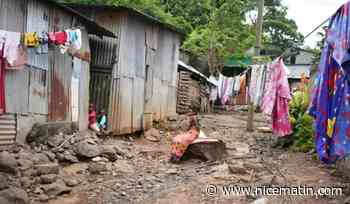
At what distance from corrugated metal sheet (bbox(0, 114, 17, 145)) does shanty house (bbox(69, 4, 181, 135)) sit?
177 inches

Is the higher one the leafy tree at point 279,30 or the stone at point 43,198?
the leafy tree at point 279,30


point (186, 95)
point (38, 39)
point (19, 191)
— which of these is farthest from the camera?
point (186, 95)

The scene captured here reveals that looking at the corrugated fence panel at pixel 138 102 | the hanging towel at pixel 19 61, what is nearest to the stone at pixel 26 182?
the hanging towel at pixel 19 61

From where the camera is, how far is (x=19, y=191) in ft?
22.3

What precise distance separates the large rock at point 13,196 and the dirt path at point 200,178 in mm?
702

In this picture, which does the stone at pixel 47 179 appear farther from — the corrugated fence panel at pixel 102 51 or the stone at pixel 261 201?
the corrugated fence panel at pixel 102 51

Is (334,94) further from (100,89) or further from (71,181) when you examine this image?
(100,89)

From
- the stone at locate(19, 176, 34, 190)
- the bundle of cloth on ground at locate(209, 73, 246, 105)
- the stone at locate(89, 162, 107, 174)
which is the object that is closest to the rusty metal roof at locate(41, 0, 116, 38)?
the stone at locate(89, 162, 107, 174)

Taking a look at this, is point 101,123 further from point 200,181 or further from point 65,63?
point 200,181

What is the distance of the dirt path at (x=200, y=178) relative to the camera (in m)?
6.95

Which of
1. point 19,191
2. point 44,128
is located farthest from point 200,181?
point 44,128

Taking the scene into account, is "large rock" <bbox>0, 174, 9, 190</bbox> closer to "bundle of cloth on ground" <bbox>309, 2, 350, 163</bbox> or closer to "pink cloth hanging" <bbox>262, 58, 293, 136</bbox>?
"bundle of cloth on ground" <bbox>309, 2, 350, 163</bbox>

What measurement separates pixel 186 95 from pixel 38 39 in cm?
1185

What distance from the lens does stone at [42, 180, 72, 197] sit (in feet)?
24.2
